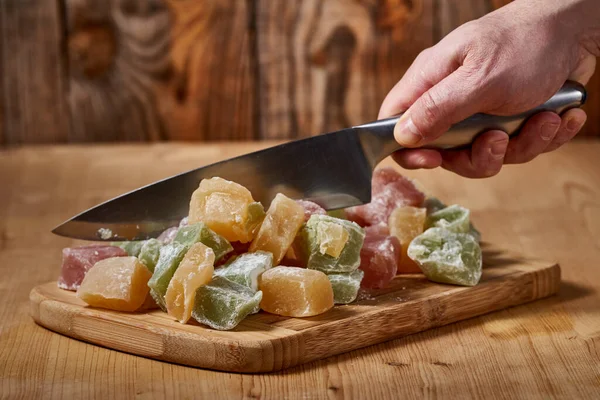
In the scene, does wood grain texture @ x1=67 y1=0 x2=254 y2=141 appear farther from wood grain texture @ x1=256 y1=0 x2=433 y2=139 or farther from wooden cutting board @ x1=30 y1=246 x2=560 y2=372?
wooden cutting board @ x1=30 y1=246 x2=560 y2=372

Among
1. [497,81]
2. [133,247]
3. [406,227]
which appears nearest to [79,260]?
[133,247]

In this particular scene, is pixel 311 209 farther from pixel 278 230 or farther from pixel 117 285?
pixel 117 285

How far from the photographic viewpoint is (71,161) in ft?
9.46

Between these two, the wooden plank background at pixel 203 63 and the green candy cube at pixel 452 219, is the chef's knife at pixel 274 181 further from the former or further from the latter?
the wooden plank background at pixel 203 63

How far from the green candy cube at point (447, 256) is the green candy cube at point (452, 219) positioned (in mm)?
57

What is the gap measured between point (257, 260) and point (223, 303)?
0.09 metres

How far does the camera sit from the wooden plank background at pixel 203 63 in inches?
122

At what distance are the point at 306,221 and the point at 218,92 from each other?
1702 mm

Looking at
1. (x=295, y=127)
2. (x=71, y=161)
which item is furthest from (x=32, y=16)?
(x=295, y=127)

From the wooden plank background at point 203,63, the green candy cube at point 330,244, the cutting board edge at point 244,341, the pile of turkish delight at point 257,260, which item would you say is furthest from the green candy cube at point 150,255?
the wooden plank background at point 203,63

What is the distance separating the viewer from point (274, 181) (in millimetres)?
1637

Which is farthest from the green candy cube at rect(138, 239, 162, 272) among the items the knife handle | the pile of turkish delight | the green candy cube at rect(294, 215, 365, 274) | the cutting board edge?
the knife handle

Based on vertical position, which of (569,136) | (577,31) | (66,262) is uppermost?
(577,31)

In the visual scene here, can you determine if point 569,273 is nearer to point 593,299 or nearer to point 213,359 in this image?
point 593,299
